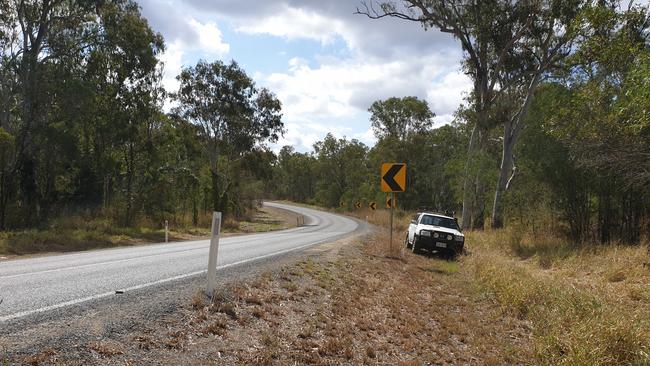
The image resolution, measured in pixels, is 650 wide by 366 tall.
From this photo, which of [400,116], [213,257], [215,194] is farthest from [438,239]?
[400,116]

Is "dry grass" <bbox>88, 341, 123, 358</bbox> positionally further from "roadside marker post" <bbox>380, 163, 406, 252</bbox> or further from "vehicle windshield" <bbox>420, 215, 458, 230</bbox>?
"vehicle windshield" <bbox>420, 215, 458, 230</bbox>

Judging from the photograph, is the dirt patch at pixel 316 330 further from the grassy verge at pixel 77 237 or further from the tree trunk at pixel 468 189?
the tree trunk at pixel 468 189

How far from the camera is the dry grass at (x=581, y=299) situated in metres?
5.32

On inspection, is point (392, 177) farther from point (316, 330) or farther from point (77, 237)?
point (77, 237)

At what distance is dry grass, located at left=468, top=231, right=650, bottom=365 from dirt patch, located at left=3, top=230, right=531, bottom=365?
373 mm

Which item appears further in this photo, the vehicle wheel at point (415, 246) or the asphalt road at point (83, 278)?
the vehicle wheel at point (415, 246)

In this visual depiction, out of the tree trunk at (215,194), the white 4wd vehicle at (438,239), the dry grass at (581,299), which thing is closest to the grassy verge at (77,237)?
the white 4wd vehicle at (438,239)

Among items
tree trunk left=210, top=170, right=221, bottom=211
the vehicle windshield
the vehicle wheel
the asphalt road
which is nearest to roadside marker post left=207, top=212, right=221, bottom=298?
the asphalt road

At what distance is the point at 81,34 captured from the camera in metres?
26.5

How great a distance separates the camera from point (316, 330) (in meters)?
6.02

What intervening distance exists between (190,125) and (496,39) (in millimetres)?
27401

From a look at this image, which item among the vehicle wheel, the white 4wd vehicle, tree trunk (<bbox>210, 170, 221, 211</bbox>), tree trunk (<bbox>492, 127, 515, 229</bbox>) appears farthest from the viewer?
tree trunk (<bbox>210, 170, 221, 211</bbox>)

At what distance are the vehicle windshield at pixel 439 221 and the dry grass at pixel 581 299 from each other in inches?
118

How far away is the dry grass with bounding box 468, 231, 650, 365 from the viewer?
5.32 metres
